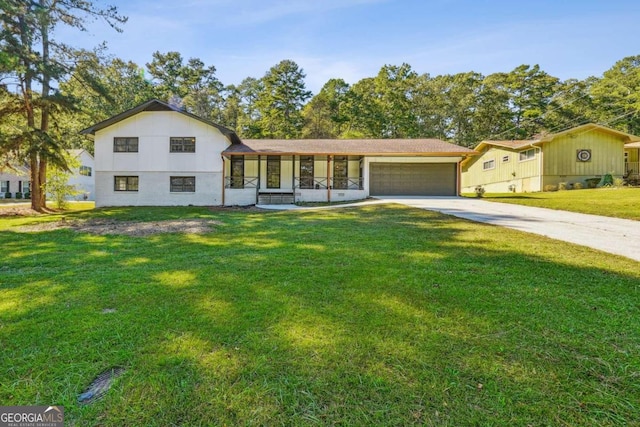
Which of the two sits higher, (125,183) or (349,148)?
(349,148)

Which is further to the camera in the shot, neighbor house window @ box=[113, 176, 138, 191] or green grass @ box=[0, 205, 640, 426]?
neighbor house window @ box=[113, 176, 138, 191]

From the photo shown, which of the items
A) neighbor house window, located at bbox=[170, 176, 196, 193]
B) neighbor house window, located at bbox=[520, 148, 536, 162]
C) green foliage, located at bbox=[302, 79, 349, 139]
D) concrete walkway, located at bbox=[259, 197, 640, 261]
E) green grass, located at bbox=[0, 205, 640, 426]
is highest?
green foliage, located at bbox=[302, 79, 349, 139]

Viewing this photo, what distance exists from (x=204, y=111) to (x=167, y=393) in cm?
4133

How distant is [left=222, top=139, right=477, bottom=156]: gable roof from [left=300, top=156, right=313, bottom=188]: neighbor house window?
3.01ft

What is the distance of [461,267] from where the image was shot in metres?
4.24

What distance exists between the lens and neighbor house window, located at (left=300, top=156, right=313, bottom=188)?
19531 millimetres

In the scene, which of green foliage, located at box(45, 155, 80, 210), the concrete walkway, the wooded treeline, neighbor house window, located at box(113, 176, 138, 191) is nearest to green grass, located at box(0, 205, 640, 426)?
the concrete walkway

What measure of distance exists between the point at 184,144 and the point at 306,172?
7.16m

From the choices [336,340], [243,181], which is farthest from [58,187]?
[336,340]

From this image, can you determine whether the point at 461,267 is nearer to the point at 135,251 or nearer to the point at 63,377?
the point at 63,377

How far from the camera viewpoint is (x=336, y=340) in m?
2.45

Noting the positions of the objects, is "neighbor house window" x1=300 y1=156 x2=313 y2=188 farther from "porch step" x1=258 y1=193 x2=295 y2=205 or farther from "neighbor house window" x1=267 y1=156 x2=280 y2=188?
"porch step" x1=258 y1=193 x2=295 y2=205

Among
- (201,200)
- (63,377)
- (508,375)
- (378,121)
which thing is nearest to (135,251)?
(63,377)

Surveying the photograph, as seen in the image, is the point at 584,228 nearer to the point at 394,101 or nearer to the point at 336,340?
the point at 336,340
